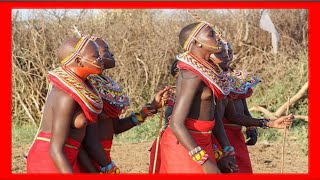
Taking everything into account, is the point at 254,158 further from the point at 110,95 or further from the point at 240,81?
the point at 110,95

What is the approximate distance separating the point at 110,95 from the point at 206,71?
2.62ft

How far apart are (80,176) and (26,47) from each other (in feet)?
24.6

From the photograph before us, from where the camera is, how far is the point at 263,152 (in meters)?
9.71

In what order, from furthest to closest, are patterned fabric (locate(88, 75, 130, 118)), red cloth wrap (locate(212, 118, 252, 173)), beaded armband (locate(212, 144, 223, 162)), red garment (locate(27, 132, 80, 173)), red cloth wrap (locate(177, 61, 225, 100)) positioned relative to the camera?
red cloth wrap (locate(212, 118, 252, 173)) → beaded armband (locate(212, 144, 223, 162)) → patterned fabric (locate(88, 75, 130, 118)) → red cloth wrap (locate(177, 61, 225, 100)) → red garment (locate(27, 132, 80, 173))

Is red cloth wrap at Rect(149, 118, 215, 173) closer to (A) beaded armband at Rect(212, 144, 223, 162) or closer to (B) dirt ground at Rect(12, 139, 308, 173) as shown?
(A) beaded armband at Rect(212, 144, 223, 162)

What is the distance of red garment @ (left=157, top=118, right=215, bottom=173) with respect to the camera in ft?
13.9

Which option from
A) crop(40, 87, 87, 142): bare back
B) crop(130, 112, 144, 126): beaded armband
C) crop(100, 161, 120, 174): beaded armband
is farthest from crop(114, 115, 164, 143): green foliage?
crop(40, 87, 87, 142): bare back

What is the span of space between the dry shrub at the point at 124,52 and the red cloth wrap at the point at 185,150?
677 cm

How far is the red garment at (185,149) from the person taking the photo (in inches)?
167

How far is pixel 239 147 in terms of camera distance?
17.7 feet

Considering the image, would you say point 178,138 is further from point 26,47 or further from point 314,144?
point 26,47

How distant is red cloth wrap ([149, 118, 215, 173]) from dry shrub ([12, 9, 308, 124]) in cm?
677

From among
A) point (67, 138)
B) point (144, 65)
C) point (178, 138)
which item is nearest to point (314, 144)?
point (144, 65)

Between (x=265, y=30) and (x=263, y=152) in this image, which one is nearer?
(x=263, y=152)
